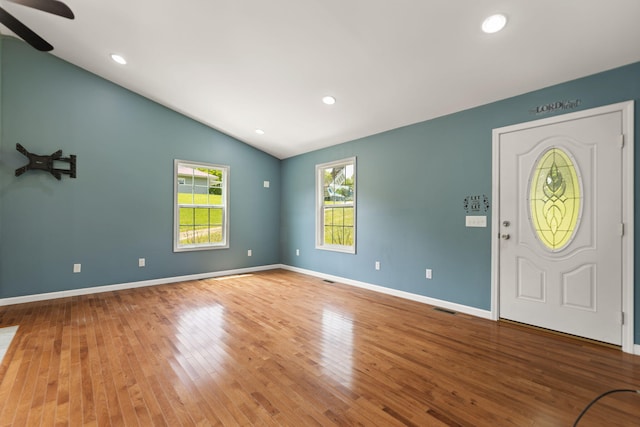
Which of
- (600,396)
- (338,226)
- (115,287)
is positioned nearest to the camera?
(600,396)

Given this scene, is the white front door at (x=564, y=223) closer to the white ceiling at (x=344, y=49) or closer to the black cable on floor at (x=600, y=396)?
the white ceiling at (x=344, y=49)

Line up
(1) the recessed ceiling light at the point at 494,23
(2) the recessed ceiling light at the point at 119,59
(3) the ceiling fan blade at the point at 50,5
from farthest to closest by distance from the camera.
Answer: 1. (2) the recessed ceiling light at the point at 119,59
2. (1) the recessed ceiling light at the point at 494,23
3. (3) the ceiling fan blade at the point at 50,5

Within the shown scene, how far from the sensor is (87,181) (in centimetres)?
433

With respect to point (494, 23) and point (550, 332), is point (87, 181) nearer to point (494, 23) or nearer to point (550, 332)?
point (494, 23)

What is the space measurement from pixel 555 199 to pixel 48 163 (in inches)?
249

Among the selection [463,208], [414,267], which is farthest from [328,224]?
[463,208]

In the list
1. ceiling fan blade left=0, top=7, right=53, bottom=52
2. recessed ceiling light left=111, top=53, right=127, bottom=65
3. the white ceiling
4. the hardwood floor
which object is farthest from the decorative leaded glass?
recessed ceiling light left=111, top=53, right=127, bottom=65

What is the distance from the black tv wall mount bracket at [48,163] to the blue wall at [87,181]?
0.29 ft

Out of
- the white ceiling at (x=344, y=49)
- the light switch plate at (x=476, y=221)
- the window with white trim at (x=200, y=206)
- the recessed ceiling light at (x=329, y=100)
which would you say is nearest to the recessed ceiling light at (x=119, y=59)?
the white ceiling at (x=344, y=49)

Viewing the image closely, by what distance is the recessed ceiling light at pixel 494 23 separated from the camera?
227cm

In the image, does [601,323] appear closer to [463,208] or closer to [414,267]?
[463,208]

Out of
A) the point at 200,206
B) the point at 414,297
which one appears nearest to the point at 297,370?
the point at 414,297

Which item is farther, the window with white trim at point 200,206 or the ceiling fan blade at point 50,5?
the window with white trim at point 200,206

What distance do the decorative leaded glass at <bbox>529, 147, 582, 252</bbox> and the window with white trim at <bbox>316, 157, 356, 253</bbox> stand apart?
8.46ft
